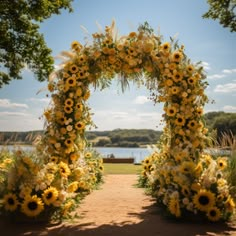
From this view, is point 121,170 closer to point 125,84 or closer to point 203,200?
point 125,84

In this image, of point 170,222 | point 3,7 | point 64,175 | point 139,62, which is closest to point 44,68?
point 3,7

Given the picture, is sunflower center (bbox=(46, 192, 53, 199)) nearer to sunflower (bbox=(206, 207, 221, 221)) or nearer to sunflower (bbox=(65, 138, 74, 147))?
sunflower (bbox=(65, 138, 74, 147))

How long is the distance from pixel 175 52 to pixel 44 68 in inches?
471

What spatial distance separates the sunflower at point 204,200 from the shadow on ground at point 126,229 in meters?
0.32

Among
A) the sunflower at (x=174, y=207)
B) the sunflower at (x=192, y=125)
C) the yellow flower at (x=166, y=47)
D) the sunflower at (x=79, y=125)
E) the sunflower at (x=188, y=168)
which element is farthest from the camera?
the sunflower at (x=79, y=125)

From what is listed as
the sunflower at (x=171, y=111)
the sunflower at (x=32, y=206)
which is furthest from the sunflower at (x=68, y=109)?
the sunflower at (x=32, y=206)

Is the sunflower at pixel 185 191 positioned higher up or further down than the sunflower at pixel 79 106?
further down

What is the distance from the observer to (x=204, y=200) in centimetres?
521

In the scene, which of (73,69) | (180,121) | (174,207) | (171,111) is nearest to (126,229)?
(174,207)

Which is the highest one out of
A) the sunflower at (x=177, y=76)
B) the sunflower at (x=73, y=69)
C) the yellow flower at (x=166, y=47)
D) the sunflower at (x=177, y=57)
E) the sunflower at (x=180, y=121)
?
the yellow flower at (x=166, y=47)

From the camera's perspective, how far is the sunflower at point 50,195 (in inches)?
203

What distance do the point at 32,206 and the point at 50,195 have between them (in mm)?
348

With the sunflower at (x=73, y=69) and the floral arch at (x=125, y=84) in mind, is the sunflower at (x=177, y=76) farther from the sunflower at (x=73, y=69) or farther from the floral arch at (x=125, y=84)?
the sunflower at (x=73, y=69)

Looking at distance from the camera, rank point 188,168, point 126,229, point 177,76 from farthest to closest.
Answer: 1. point 177,76
2. point 188,168
3. point 126,229
